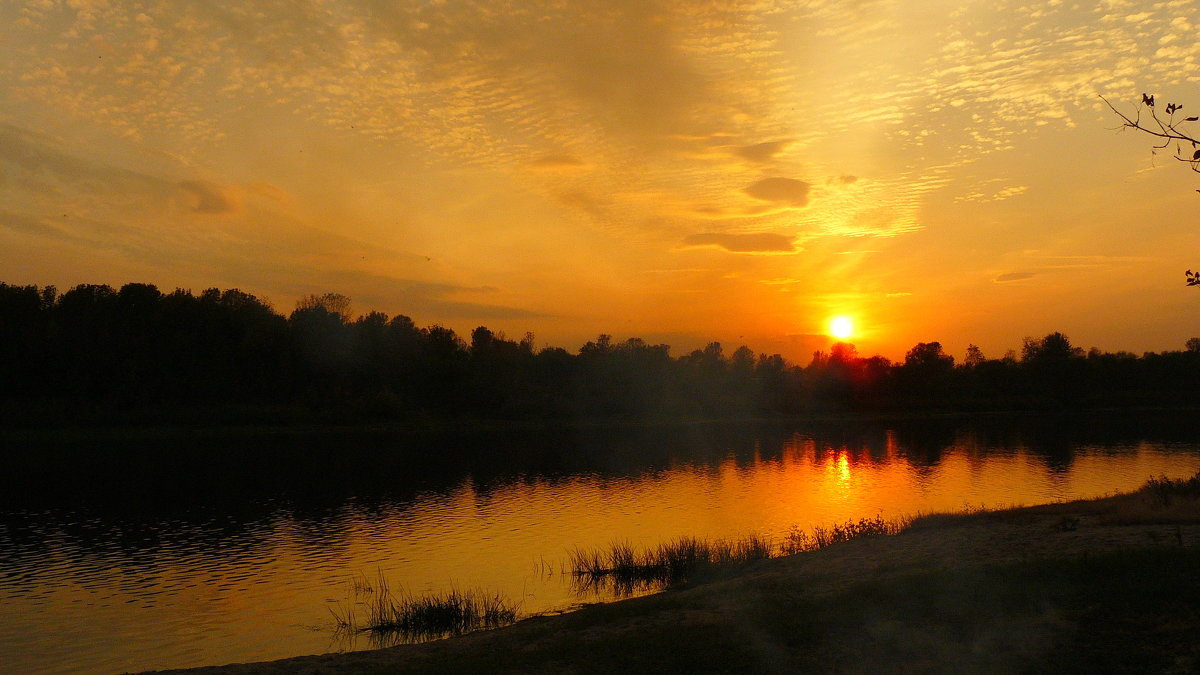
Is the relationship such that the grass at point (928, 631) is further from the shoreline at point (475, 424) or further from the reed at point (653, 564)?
the shoreline at point (475, 424)

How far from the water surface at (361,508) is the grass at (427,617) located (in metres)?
0.86

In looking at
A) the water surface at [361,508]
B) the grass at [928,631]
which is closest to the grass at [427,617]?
the water surface at [361,508]

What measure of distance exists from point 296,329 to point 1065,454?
10057 cm

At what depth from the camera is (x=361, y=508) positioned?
4750 centimetres

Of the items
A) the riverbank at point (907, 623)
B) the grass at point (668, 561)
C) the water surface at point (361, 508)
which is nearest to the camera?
Answer: the riverbank at point (907, 623)

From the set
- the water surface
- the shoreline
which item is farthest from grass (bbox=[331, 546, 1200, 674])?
the shoreline

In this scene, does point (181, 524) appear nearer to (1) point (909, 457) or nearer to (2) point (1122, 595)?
(2) point (1122, 595)

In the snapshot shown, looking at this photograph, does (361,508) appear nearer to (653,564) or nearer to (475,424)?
(653,564)

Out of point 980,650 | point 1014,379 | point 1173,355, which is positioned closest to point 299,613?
point 980,650

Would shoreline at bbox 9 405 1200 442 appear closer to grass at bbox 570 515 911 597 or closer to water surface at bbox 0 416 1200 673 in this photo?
water surface at bbox 0 416 1200 673

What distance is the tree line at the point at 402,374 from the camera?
102875mm

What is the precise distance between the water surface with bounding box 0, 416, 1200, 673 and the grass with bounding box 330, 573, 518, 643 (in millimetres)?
862

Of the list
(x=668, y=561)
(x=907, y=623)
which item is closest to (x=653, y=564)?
Answer: (x=668, y=561)

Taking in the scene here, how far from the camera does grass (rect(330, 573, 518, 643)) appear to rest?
22.2 metres
